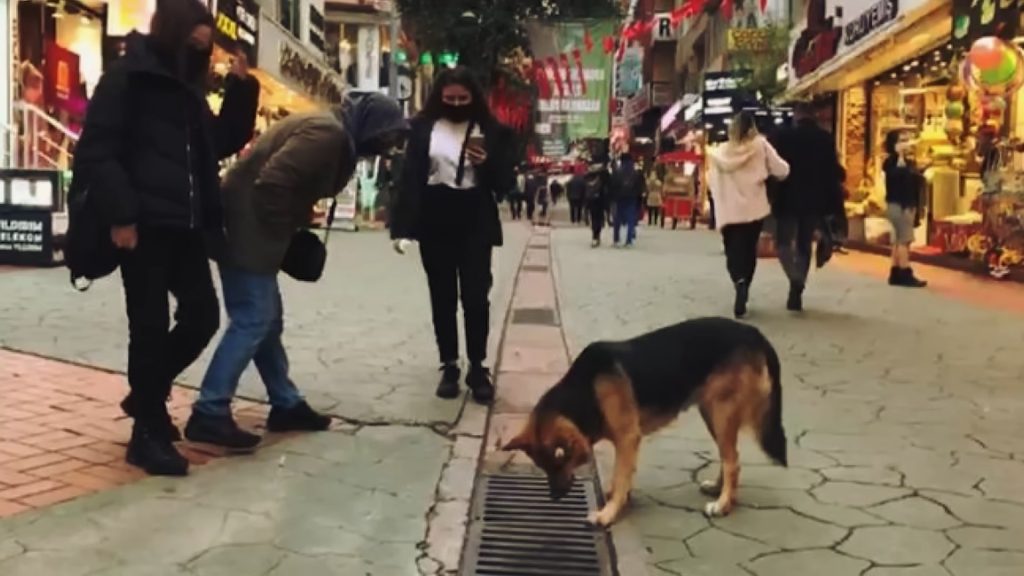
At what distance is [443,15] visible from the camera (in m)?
36.3

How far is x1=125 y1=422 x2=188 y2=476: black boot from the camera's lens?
4297 millimetres

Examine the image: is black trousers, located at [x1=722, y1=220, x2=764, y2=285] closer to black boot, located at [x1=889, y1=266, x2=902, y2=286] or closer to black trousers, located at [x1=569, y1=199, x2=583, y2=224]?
black boot, located at [x1=889, y1=266, x2=902, y2=286]

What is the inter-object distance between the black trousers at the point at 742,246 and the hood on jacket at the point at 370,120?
16.2 feet

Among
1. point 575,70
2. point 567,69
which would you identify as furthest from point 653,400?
point 575,70

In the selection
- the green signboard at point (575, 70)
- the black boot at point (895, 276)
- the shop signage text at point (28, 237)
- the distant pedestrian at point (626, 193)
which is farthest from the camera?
the green signboard at point (575, 70)

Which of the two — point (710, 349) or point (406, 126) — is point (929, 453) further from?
point (406, 126)

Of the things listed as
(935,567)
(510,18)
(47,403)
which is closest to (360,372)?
(47,403)

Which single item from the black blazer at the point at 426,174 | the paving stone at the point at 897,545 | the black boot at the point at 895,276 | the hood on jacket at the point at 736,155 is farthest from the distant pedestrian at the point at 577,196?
the paving stone at the point at 897,545

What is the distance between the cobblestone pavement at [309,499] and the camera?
137 inches

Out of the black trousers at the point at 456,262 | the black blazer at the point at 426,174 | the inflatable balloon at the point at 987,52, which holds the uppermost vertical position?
the inflatable balloon at the point at 987,52

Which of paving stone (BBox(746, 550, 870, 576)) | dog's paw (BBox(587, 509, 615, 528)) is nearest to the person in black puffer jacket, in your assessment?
dog's paw (BBox(587, 509, 615, 528))

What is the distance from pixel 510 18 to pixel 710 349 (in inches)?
1306

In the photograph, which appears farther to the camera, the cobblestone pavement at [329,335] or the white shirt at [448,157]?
the cobblestone pavement at [329,335]

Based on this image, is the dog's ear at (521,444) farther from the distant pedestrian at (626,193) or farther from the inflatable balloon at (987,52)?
the distant pedestrian at (626,193)
